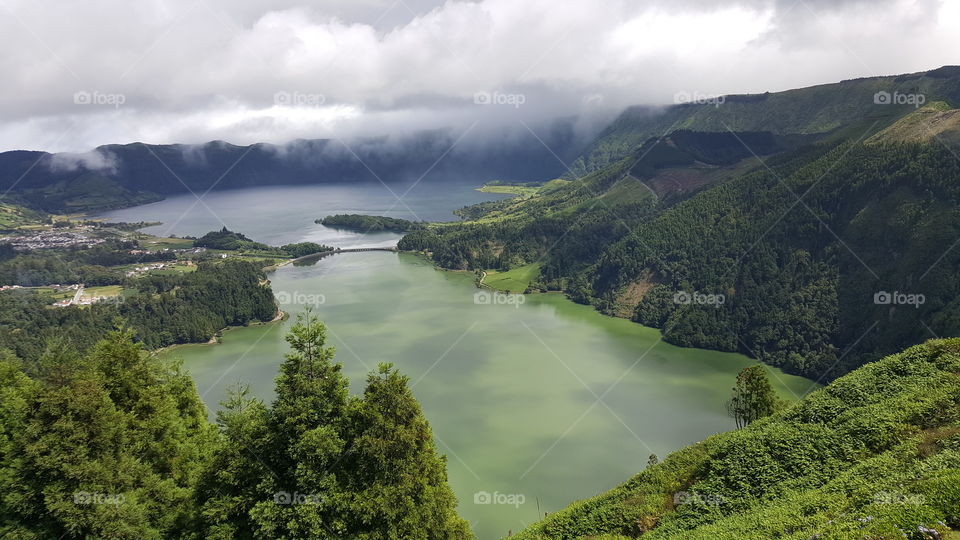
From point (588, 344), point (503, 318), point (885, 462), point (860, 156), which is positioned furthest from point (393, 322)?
point (860, 156)

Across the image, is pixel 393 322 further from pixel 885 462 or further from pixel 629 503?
pixel 885 462

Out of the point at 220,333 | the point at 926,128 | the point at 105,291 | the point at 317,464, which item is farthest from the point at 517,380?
the point at 105,291

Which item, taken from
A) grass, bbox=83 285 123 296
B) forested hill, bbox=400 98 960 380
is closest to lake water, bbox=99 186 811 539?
forested hill, bbox=400 98 960 380

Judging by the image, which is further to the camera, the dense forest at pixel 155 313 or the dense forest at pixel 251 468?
the dense forest at pixel 155 313

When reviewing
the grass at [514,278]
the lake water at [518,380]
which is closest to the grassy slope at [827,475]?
the lake water at [518,380]

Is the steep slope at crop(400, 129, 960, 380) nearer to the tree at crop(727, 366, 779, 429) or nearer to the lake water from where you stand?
the lake water

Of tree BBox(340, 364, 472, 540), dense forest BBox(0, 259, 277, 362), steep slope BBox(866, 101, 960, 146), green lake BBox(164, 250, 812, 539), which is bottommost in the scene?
green lake BBox(164, 250, 812, 539)

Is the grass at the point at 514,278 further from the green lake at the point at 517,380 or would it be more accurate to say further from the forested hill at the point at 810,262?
the green lake at the point at 517,380
